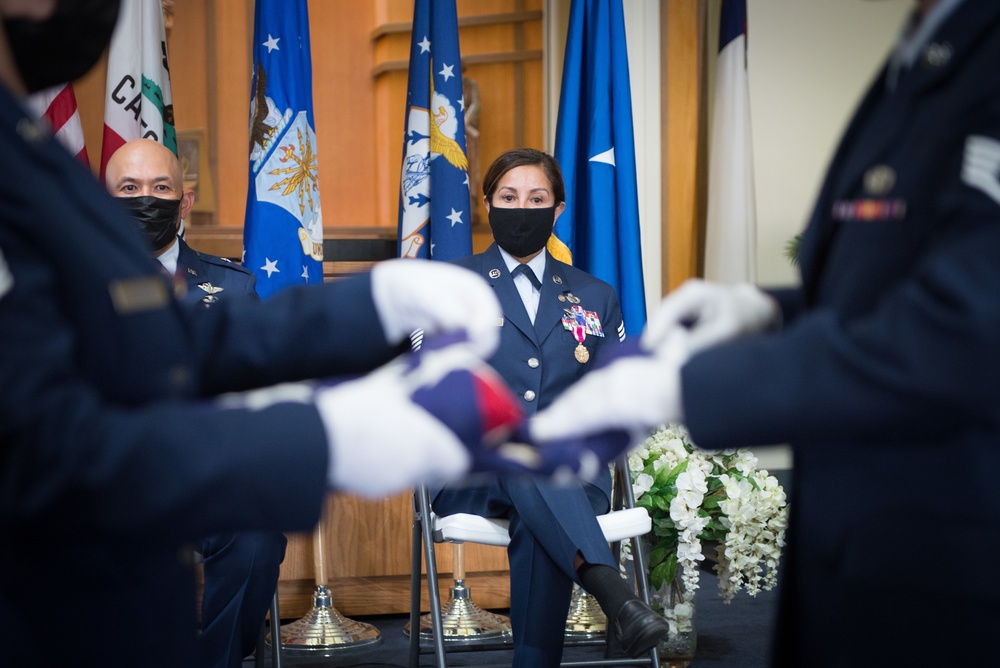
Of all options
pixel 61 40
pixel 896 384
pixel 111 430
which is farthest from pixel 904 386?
pixel 61 40

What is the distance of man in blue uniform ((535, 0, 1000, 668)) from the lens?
88 centimetres

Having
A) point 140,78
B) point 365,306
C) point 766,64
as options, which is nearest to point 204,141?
point 140,78

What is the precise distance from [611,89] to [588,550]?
7.98ft

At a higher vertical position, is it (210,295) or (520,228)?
(520,228)

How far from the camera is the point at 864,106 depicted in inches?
45.9

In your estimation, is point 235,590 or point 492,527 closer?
point 235,590

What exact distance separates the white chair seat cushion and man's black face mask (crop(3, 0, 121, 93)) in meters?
2.04

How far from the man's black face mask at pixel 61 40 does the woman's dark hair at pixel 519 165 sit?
2.53 meters

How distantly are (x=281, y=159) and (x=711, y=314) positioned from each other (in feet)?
11.1

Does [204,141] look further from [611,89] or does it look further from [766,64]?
[766,64]

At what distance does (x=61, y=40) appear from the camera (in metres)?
1.05

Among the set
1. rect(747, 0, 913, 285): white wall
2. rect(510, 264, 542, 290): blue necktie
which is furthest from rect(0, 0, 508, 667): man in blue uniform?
rect(747, 0, 913, 285): white wall

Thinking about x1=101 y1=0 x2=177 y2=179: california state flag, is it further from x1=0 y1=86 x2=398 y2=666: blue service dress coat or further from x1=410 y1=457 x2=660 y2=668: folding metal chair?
x1=0 y1=86 x2=398 y2=666: blue service dress coat

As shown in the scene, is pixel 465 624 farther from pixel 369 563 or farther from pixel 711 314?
pixel 711 314
